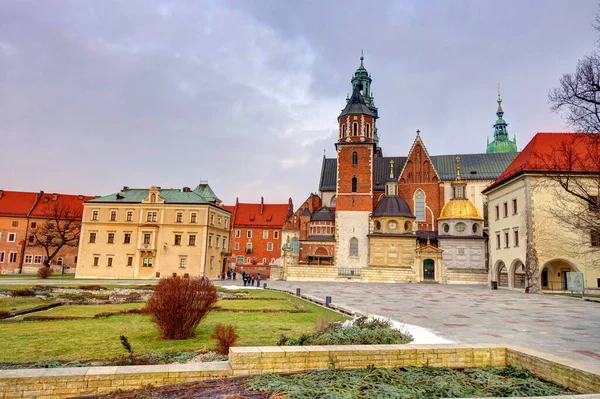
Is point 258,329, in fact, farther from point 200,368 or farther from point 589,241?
point 589,241

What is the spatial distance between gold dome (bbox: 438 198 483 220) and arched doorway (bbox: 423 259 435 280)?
8.48m

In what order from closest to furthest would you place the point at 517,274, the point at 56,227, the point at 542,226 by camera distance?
the point at 542,226
the point at 517,274
the point at 56,227

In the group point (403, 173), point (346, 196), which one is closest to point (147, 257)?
point (346, 196)

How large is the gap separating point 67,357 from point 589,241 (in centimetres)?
3508

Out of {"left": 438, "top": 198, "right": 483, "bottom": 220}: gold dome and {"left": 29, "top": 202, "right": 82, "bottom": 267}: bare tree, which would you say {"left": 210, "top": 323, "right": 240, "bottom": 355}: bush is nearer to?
{"left": 438, "top": 198, "right": 483, "bottom": 220}: gold dome

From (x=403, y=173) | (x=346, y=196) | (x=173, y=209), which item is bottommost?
(x=173, y=209)

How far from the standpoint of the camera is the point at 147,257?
162 ft

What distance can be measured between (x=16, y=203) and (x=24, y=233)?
18.1ft

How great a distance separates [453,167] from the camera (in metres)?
65.6

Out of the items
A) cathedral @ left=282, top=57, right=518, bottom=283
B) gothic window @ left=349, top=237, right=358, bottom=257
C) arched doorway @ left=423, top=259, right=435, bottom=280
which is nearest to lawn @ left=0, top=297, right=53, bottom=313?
cathedral @ left=282, top=57, right=518, bottom=283

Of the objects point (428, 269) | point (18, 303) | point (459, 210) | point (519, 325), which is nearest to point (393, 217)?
point (459, 210)

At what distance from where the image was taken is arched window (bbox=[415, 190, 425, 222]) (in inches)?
2447

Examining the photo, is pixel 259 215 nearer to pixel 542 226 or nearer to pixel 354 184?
pixel 354 184

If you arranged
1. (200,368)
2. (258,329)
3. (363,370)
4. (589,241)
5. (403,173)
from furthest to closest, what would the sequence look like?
(403,173) < (589,241) < (258,329) < (363,370) < (200,368)
